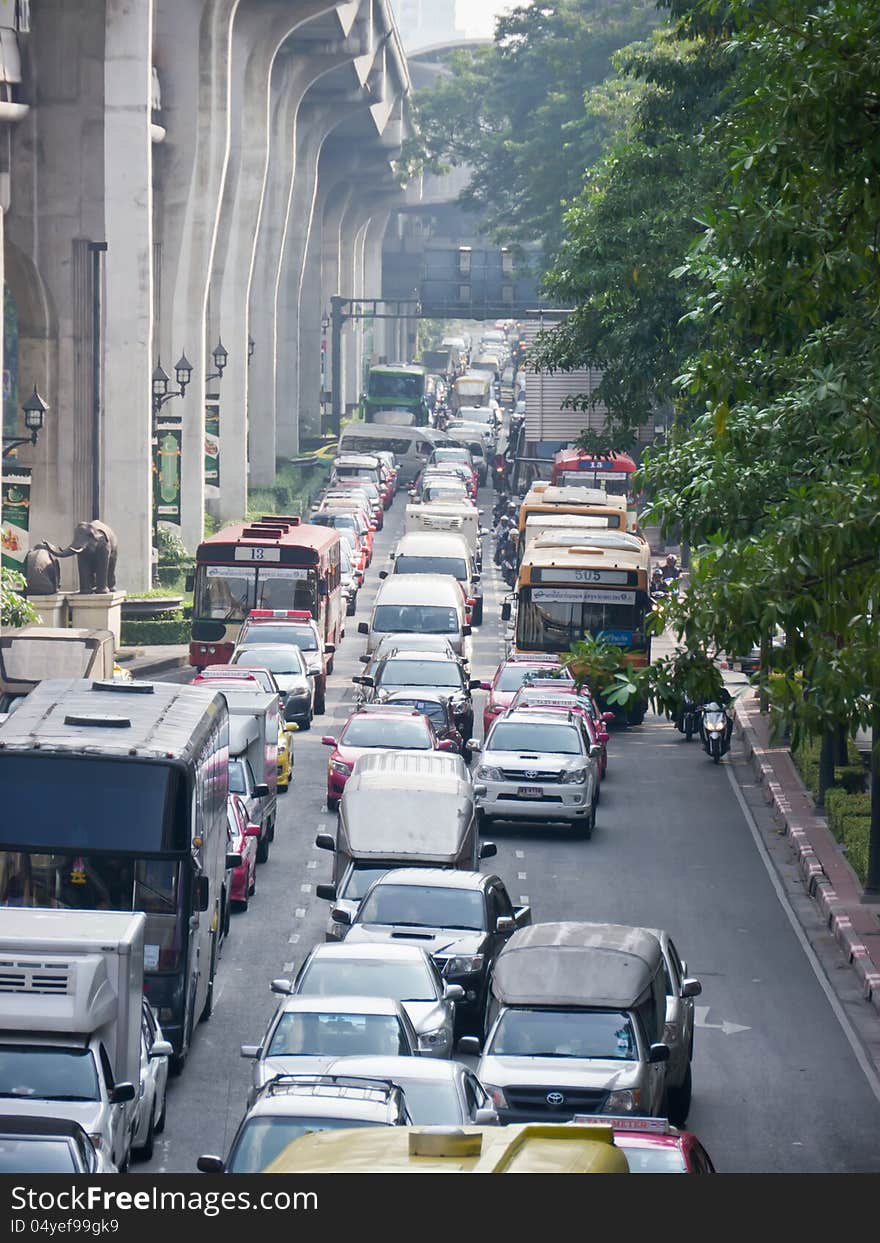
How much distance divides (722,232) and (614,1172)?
8179 mm

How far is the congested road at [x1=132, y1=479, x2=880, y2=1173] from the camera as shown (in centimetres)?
1889

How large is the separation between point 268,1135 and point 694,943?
12411 mm

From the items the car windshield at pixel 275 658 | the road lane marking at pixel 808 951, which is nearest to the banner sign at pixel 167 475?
the car windshield at pixel 275 658

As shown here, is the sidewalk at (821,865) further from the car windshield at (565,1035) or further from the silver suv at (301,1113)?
the silver suv at (301,1113)

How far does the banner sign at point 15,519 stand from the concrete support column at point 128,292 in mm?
4982

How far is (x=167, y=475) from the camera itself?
193ft

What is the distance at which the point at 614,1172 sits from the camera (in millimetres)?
9242

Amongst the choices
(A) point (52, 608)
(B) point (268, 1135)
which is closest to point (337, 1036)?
(B) point (268, 1135)

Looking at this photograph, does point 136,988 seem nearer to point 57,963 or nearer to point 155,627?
point 57,963

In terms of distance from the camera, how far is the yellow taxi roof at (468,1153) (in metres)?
8.95

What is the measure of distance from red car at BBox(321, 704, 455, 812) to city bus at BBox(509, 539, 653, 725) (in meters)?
8.75

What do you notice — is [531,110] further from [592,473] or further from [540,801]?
[540,801]

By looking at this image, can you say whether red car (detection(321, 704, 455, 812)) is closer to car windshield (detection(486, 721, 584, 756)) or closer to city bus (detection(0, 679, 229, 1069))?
car windshield (detection(486, 721, 584, 756))
